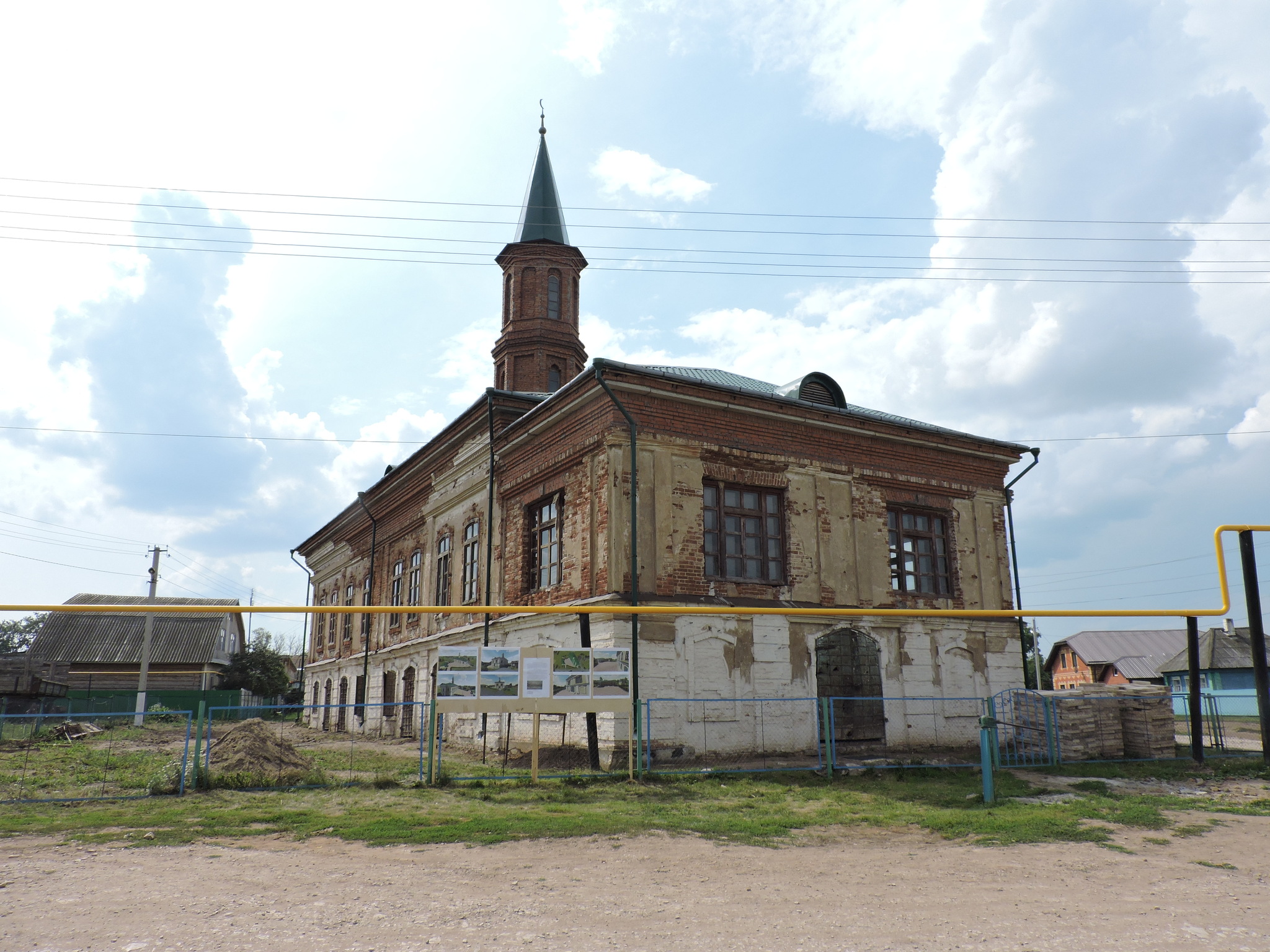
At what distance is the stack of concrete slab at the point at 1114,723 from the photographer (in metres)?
14.9

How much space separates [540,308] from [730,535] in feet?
48.8

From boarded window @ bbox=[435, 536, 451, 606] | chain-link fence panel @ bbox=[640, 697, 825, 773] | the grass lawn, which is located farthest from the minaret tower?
the grass lawn

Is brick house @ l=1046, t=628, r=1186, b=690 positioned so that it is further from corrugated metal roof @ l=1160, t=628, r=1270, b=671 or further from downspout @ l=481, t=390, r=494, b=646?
downspout @ l=481, t=390, r=494, b=646

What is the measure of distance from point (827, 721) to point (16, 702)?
27.2 meters

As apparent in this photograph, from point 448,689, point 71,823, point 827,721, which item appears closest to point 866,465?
point 827,721

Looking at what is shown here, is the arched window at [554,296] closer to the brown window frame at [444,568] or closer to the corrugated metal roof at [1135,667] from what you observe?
the brown window frame at [444,568]

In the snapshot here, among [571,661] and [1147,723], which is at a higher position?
[571,661]

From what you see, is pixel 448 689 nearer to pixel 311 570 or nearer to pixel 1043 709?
pixel 1043 709

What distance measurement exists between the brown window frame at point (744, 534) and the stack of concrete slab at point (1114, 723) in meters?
5.31

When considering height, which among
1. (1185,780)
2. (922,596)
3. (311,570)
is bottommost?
(1185,780)

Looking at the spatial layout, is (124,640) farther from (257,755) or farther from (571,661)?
(571,661)

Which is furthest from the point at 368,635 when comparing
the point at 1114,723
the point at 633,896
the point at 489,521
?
the point at 633,896

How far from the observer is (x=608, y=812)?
32.1 ft

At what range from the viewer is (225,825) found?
897 centimetres
